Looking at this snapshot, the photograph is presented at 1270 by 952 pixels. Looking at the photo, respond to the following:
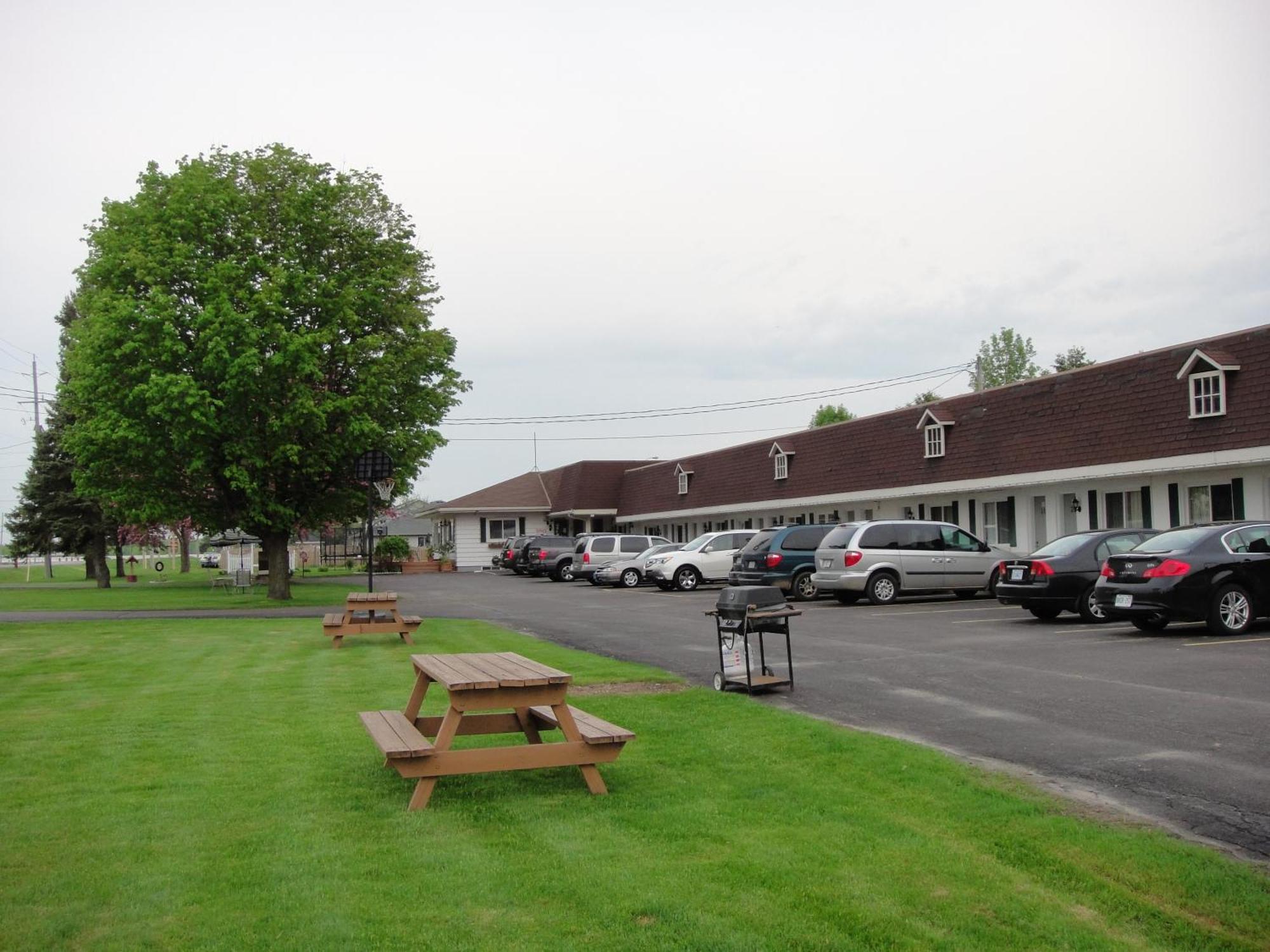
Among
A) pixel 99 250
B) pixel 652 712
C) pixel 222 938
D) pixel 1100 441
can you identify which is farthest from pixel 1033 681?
pixel 99 250

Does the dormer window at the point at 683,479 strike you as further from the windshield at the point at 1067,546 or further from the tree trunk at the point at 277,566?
the windshield at the point at 1067,546

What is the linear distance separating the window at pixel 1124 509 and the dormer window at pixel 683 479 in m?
25.7

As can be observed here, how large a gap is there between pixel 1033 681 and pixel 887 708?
2.17 meters

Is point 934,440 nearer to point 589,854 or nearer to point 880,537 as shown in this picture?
point 880,537

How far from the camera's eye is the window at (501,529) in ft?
209

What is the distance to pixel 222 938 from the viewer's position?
4.47 m

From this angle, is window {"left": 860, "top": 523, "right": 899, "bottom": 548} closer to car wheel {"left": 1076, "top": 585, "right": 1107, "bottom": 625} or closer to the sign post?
car wheel {"left": 1076, "top": 585, "right": 1107, "bottom": 625}

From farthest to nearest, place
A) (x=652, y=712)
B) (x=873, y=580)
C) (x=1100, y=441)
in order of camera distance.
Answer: (x=1100, y=441), (x=873, y=580), (x=652, y=712)

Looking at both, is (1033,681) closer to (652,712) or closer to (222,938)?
(652,712)

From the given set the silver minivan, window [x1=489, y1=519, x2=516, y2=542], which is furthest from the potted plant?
the silver minivan

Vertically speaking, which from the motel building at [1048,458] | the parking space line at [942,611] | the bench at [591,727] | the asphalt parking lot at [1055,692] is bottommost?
the parking space line at [942,611]

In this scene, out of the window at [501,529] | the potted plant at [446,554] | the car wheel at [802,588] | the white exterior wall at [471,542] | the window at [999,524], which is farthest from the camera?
the window at [501,529]

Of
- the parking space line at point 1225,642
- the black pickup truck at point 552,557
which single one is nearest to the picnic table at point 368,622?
the parking space line at point 1225,642

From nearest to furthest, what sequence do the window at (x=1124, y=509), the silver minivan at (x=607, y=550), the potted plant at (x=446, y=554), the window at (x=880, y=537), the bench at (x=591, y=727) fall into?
the bench at (x=591, y=727) < the window at (x=880, y=537) < the window at (x=1124, y=509) < the silver minivan at (x=607, y=550) < the potted plant at (x=446, y=554)
